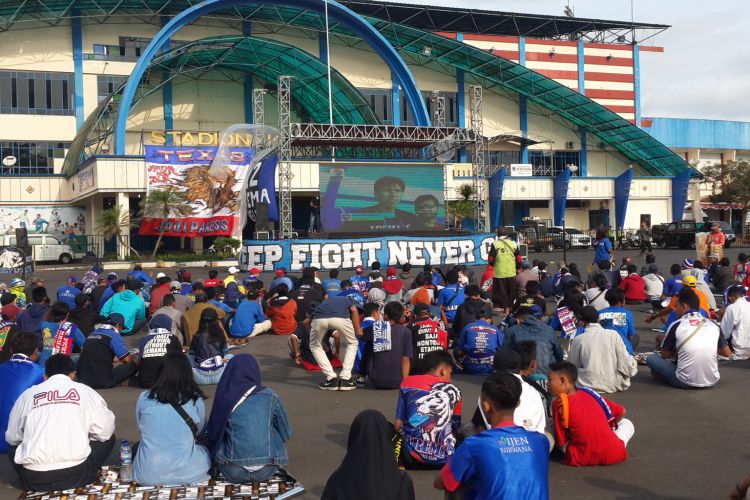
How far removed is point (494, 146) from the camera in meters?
54.1

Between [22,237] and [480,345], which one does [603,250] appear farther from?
[22,237]

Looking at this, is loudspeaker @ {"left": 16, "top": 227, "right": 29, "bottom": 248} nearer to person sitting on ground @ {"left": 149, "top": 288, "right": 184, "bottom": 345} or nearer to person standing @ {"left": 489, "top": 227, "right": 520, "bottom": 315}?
person sitting on ground @ {"left": 149, "top": 288, "right": 184, "bottom": 345}

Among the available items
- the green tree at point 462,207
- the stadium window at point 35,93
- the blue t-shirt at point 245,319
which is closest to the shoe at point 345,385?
the blue t-shirt at point 245,319

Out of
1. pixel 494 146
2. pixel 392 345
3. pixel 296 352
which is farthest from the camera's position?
pixel 494 146

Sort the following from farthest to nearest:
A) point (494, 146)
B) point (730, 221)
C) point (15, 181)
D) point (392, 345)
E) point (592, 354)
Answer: point (730, 221) → point (494, 146) → point (15, 181) → point (392, 345) → point (592, 354)

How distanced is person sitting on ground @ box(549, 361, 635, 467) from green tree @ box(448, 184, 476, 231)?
3911 cm

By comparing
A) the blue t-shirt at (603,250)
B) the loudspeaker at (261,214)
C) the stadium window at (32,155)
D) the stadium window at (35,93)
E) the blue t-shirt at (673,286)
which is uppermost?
the stadium window at (35,93)

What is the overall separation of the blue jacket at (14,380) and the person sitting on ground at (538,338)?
5.07 m

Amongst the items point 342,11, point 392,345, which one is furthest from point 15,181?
point 392,345

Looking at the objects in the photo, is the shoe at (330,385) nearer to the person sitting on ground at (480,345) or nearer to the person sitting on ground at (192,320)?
the person sitting on ground at (480,345)

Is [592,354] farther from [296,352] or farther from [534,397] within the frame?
[296,352]

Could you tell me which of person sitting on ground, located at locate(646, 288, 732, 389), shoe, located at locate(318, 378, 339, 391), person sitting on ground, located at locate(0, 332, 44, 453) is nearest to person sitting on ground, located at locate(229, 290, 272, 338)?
shoe, located at locate(318, 378, 339, 391)

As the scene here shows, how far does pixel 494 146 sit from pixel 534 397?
1954 inches

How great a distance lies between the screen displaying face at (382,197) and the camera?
39250 millimetres
